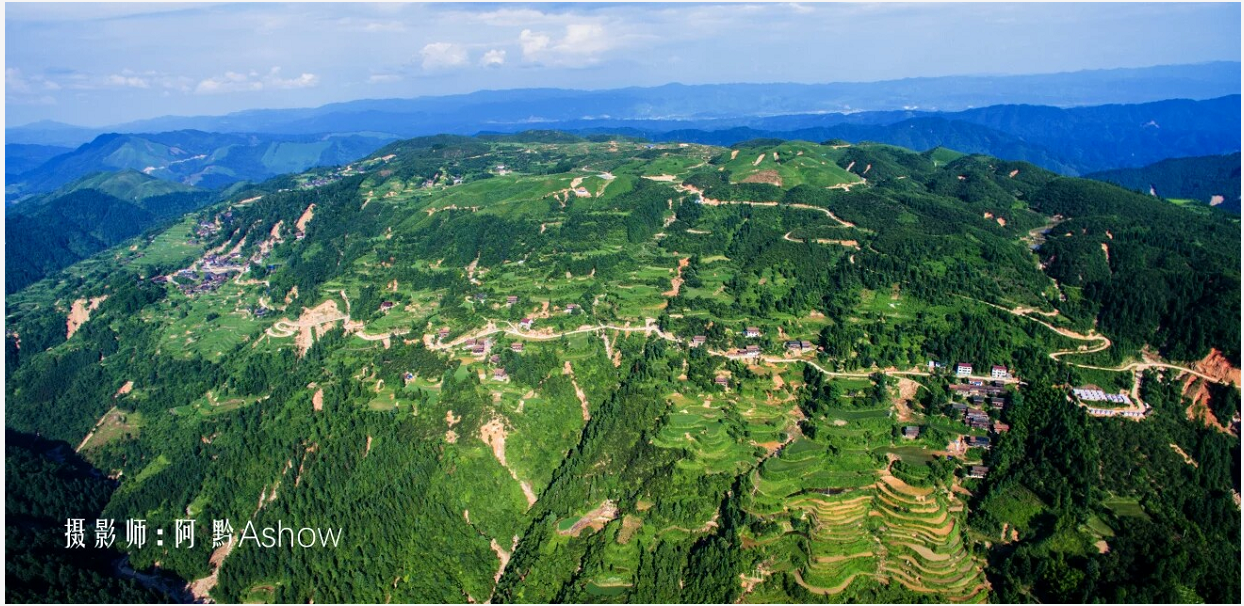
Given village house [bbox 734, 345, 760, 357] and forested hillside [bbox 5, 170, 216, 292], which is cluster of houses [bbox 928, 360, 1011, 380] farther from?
forested hillside [bbox 5, 170, 216, 292]

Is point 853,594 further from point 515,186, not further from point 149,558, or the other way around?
point 515,186

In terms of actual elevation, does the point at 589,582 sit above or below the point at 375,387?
below

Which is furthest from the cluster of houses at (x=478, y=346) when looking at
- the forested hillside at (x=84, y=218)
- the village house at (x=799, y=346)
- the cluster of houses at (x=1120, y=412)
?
the forested hillside at (x=84, y=218)

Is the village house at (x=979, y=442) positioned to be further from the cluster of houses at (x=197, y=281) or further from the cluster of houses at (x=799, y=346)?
the cluster of houses at (x=197, y=281)

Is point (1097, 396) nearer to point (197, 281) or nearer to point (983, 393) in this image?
point (983, 393)

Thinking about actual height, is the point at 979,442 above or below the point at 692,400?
below

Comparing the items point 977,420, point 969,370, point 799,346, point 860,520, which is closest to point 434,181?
point 799,346

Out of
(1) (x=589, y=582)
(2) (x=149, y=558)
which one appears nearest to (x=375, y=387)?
(2) (x=149, y=558)

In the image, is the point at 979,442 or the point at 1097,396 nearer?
the point at 979,442
